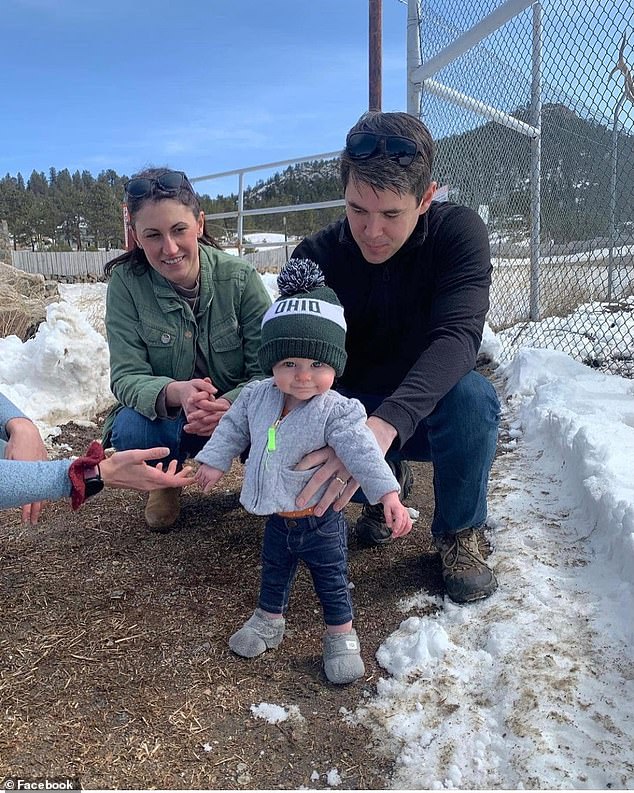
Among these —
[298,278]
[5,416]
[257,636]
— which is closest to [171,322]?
[5,416]

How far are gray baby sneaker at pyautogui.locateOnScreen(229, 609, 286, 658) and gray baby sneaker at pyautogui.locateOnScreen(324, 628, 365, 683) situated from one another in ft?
0.53

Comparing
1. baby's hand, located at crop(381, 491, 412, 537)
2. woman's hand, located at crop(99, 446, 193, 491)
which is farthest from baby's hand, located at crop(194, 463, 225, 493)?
baby's hand, located at crop(381, 491, 412, 537)

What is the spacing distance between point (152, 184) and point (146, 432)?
3.00 feet

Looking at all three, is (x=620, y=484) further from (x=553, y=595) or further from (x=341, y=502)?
(x=341, y=502)

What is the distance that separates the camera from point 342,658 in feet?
6.09

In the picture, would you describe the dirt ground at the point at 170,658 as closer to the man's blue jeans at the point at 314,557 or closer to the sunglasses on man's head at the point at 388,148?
the man's blue jeans at the point at 314,557

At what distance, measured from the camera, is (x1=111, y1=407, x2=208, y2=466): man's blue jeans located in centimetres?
252

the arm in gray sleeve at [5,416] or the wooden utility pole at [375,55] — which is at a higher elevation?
the wooden utility pole at [375,55]

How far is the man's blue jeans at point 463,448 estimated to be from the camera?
2105 mm

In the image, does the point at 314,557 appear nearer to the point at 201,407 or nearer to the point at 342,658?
the point at 342,658

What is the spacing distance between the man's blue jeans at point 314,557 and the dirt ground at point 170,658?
0.17m

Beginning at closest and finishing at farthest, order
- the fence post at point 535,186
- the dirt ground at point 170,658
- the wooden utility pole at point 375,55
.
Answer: the dirt ground at point 170,658, the fence post at point 535,186, the wooden utility pole at point 375,55

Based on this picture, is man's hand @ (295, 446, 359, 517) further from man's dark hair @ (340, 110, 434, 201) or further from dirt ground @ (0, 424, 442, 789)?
man's dark hair @ (340, 110, 434, 201)

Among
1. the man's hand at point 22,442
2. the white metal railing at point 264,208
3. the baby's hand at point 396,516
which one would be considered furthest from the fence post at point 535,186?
the man's hand at point 22,442
